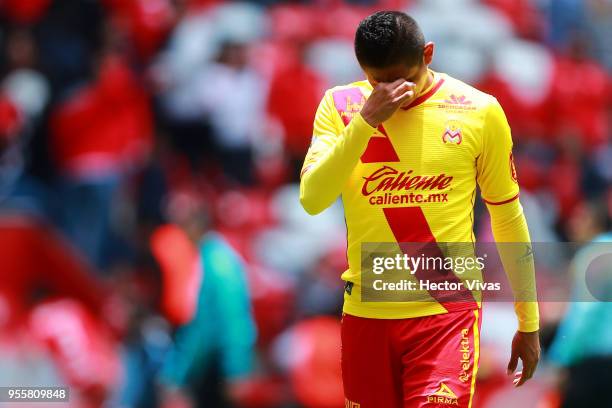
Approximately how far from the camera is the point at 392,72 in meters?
4.77

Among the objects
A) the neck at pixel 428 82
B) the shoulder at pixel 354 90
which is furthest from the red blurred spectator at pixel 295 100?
the neck at pixel 428 82

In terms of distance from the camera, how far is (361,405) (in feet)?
16.4

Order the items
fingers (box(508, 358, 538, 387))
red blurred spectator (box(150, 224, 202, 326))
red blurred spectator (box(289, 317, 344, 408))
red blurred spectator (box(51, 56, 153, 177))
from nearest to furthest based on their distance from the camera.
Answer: fingers (box(508, 358, 538, 387)) < red blurred spectator (box(289, 317, 344, 408)) < red blurred spectator (box(150, 224, 202, 326)) < red blurred spectator (box(51, 56, 153, 177))

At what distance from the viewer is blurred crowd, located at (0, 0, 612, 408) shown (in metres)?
9.21

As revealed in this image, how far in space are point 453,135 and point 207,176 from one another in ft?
21.3

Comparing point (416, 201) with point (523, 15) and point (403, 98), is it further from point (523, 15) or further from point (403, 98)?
point (523, 15)

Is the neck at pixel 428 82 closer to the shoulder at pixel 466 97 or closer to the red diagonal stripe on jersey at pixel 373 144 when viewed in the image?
the shoulder at pixel 466 97

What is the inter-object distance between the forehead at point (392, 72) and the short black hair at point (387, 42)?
0.02 metres

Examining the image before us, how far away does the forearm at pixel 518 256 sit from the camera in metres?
5.02

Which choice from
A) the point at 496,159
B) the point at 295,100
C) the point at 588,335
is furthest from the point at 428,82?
the point at 295,100

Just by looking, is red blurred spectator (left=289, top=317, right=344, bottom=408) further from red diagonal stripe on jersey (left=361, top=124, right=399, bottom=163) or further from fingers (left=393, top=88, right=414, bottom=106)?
fingers (left=393, top=88, right=414, bottom=106)

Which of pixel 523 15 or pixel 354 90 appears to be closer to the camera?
pixel 354 90

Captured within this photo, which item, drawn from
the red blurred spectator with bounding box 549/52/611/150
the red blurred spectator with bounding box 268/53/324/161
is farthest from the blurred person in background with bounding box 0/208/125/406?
the red blurred spectator with bounding box 549/52/611/150

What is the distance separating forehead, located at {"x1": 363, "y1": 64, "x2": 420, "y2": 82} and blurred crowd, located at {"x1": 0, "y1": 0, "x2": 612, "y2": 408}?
134 inches
